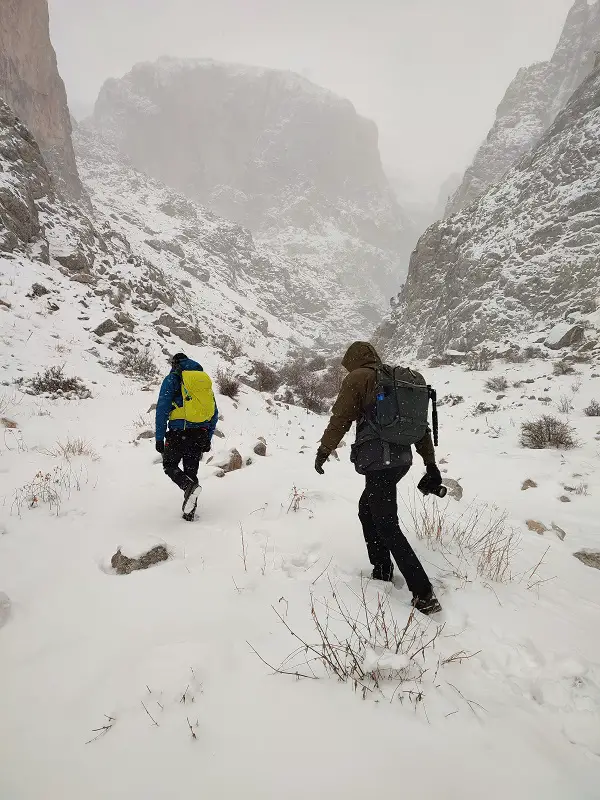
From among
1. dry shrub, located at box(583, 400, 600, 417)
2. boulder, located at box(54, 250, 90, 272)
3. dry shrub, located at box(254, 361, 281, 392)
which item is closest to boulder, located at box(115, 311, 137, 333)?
boulder, located at box(54, 250, 90, 272)

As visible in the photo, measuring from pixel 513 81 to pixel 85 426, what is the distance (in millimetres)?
76294

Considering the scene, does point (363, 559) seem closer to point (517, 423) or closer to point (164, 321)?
point (517, 423)

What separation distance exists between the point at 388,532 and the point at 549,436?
5599 mm

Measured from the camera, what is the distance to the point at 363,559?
2.87 m

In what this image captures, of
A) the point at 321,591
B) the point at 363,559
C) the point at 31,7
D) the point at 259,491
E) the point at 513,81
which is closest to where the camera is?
the point at 321,591

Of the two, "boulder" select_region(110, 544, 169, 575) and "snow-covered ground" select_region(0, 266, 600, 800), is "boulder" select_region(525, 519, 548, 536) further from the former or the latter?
"boulder" select_region(110, 544, 169, 575)

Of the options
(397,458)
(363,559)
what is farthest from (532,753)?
(363,559)

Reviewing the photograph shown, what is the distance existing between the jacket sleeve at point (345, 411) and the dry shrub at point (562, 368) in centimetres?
1258

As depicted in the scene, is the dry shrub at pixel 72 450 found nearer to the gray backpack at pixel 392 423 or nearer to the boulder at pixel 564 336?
the gray backpack at pixel 392 423

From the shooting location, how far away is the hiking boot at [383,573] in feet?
8.43

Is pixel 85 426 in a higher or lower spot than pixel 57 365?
lower

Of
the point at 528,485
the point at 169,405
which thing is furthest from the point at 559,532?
the point at 169,405

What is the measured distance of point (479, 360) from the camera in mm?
16469

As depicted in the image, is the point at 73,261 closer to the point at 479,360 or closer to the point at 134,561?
the point at 134,561
